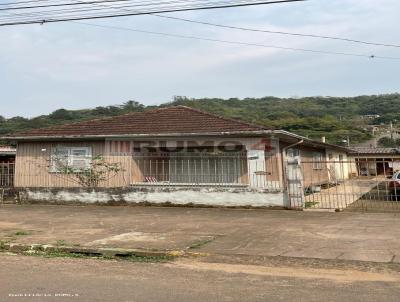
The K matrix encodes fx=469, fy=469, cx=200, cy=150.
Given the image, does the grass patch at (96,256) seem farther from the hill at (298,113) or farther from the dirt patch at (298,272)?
the hill at (298,113)

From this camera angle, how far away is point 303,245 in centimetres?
910

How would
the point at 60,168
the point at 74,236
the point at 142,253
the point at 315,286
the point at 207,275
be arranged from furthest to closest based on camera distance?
1. the point at 60,168
2. the point at 74,236
3. the point at 142,253
4. the point at 207,275
5. the point at 315,286

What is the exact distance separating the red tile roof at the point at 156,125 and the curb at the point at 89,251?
9.21 metres

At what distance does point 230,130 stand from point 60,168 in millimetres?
7598

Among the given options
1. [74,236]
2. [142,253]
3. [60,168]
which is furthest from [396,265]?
[60,168]

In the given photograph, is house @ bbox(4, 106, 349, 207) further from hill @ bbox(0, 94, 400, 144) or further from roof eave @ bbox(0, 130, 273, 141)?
hill @ bbox(0, 94, 400, 144)

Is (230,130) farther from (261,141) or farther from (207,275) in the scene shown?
(207,275)

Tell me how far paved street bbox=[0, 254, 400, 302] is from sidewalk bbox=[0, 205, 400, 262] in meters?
1.18

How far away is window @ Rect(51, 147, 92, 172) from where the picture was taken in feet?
64.2

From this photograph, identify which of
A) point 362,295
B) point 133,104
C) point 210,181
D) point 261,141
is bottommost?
point 362,295

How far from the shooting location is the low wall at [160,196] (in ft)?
52.4

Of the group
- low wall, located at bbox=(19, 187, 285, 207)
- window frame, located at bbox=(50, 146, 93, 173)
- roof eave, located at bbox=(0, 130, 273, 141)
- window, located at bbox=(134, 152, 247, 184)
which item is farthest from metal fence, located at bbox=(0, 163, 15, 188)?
window, located at bbox=(134, 152, 247, 184)

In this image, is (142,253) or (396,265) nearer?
(396,265)

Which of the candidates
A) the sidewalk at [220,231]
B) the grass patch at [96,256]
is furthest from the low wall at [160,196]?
the grass patch at [96,256]
